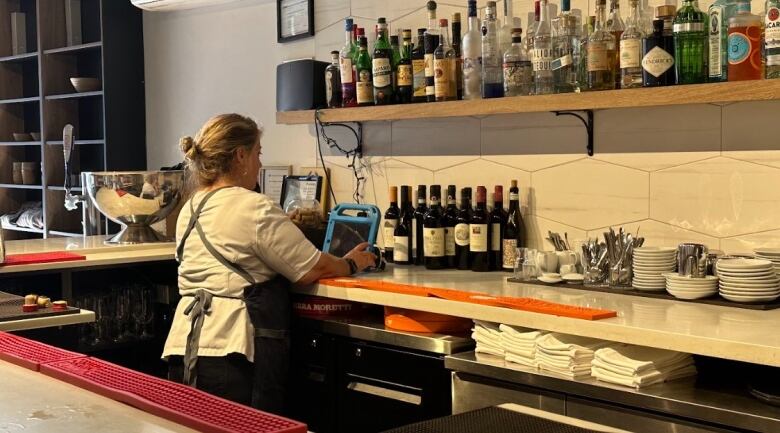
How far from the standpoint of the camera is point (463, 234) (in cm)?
→ 356

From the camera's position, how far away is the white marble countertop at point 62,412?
156cm

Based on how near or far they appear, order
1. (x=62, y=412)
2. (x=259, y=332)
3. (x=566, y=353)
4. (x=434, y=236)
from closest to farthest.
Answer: (x=62, y=412) < (x=566, y=353) < (x=259, y=332) < (x=434, y=236)

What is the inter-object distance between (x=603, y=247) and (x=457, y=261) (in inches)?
27.2

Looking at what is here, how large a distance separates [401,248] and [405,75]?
67 cm

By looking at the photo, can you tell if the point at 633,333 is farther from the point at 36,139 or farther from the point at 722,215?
the point at 36,139

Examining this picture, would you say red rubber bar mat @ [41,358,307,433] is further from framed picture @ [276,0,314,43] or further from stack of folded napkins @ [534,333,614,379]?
framed picture @ [276,0,314,43]

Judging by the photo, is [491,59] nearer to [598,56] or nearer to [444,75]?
[444,75]

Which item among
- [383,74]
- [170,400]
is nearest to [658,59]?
[383,74]

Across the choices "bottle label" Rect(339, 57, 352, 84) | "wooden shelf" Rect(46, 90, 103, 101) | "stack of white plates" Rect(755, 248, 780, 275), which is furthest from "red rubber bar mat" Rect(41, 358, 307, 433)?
"wooden shelf" Rect(46, 90, 103, 101)

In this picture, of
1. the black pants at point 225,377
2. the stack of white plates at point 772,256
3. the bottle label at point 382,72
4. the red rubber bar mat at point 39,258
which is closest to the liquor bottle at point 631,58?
the stack of white plates at point 772,256

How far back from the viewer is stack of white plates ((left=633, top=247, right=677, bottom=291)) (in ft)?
9.49

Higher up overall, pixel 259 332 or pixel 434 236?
pixel 434 236

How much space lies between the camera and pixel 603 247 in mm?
3078

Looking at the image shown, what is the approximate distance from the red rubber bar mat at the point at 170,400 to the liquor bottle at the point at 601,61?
1.82 m
